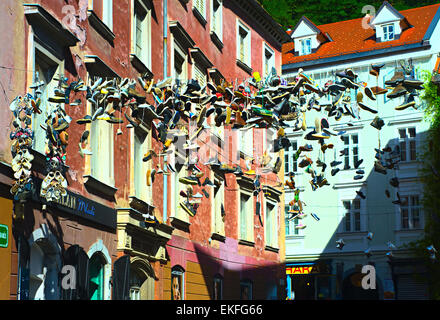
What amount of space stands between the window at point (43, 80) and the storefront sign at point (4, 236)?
188cm

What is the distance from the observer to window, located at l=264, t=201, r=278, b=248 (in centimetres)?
2944

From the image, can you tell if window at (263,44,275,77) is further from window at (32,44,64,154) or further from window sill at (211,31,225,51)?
window at (32,44,64,154)

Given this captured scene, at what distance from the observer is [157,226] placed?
61.5 feet

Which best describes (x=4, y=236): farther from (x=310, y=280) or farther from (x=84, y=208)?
(x=310, y=280)

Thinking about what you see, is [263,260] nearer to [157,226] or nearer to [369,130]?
[157,226]

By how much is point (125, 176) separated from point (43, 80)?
4.24m

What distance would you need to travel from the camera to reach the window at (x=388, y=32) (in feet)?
137

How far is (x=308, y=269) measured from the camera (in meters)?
39.9

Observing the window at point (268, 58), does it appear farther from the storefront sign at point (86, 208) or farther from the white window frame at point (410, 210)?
the storefront sign at point (86, 208)

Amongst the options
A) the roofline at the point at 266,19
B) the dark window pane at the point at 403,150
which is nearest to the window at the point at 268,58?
the roofline at the point at 266,19

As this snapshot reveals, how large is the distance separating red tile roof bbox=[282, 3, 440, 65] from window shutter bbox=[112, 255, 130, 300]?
27.4 meters

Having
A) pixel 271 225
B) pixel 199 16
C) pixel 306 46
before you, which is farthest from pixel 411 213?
pixel 199 16

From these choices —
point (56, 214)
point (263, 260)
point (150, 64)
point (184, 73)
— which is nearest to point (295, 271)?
point (263, 260)

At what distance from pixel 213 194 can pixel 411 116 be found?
698 inches
